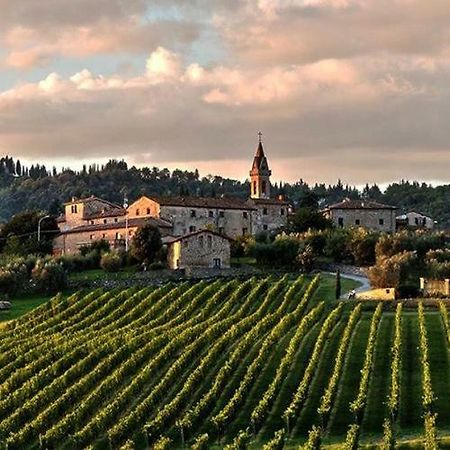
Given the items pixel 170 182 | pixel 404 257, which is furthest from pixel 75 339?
pixel 170 182

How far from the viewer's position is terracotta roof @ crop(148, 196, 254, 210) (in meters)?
94.9

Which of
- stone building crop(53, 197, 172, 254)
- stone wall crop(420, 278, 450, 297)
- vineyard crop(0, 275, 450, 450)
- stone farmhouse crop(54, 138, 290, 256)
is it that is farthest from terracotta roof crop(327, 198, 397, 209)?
vineyard crop(0, 275, 450, 450)

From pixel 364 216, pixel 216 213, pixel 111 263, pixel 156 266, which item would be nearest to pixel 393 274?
pixel 156 266

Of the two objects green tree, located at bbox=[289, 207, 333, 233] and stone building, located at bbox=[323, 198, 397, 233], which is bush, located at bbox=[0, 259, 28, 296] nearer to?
green tree, located at bbox=[289, 207, 333, 233]

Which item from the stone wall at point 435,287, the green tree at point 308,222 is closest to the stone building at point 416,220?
the green tree at point 308,222

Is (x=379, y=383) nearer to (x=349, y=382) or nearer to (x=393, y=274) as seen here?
(x=349, y=382)

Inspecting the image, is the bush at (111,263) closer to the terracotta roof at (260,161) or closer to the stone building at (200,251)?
the stone building at (200,251)

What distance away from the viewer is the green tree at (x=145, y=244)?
7969cm

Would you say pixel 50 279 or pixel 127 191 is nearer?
pixel 50 279

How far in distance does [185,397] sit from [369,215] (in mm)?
63386

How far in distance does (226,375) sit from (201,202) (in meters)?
53.9

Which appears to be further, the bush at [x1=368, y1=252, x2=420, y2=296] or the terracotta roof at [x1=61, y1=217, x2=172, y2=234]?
the terracotta roof at [x1=61, y1=217, x2=172, y2=234]

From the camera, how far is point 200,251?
3118 inches

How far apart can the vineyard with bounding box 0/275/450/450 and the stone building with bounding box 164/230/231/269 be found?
51.6 ft
